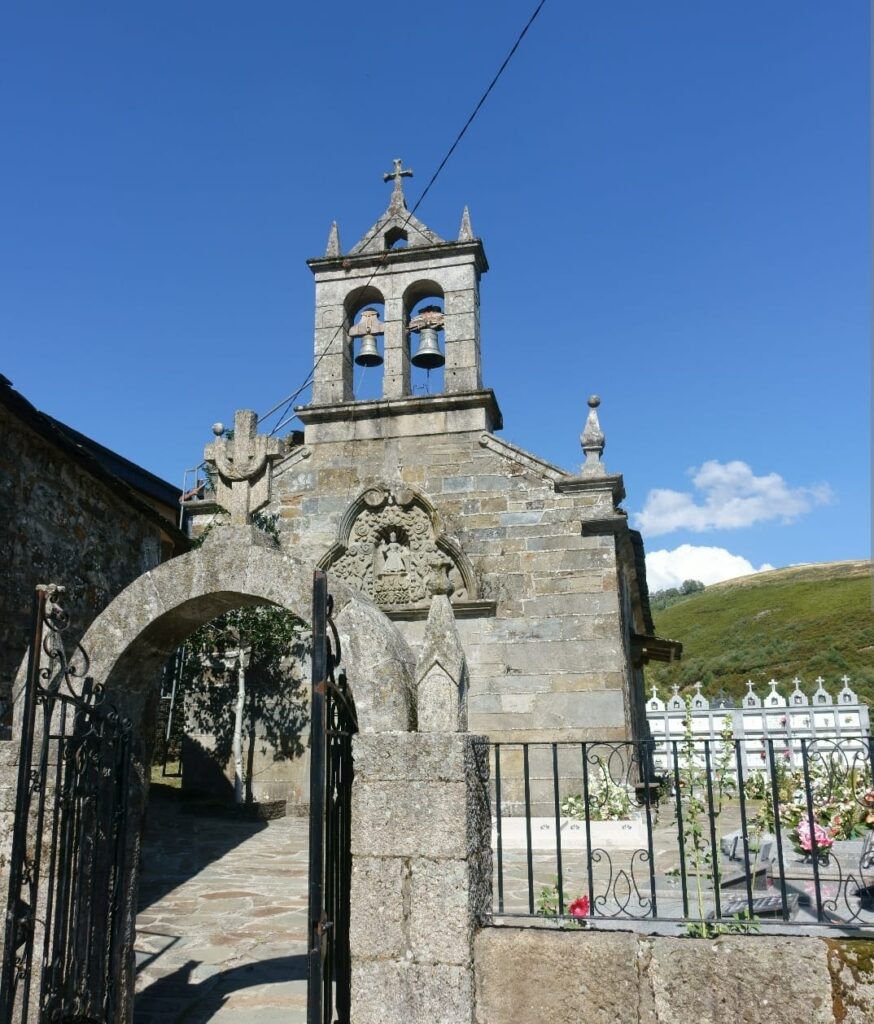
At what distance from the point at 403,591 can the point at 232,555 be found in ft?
25.3

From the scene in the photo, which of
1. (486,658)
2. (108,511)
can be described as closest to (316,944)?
(108,511)

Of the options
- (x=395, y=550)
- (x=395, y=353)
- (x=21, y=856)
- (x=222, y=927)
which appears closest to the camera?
(x=21, y=856)

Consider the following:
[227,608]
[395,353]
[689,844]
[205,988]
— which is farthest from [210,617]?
[395,353]

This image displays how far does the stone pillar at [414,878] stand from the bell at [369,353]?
946cm

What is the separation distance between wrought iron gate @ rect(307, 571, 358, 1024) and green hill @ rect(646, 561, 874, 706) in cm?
2957

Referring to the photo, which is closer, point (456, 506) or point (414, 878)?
point (414, 878)

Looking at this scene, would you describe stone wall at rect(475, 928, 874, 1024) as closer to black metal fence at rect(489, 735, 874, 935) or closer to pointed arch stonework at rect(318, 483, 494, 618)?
black metal fence at rect(489, 735, 874, 935)

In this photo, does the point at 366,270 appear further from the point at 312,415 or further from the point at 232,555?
the point at 232,555

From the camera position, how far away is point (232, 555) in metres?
3.88

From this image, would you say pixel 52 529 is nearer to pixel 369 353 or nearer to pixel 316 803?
pixel 316 803

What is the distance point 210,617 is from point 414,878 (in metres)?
1.57

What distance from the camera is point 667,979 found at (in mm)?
3455

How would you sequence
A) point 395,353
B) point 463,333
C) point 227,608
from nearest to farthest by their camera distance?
point 227,608 → point 463,333 → point 395,353

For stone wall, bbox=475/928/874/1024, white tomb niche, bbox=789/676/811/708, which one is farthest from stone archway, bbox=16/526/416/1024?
white tomb niche, bbox=789/676/811/708
